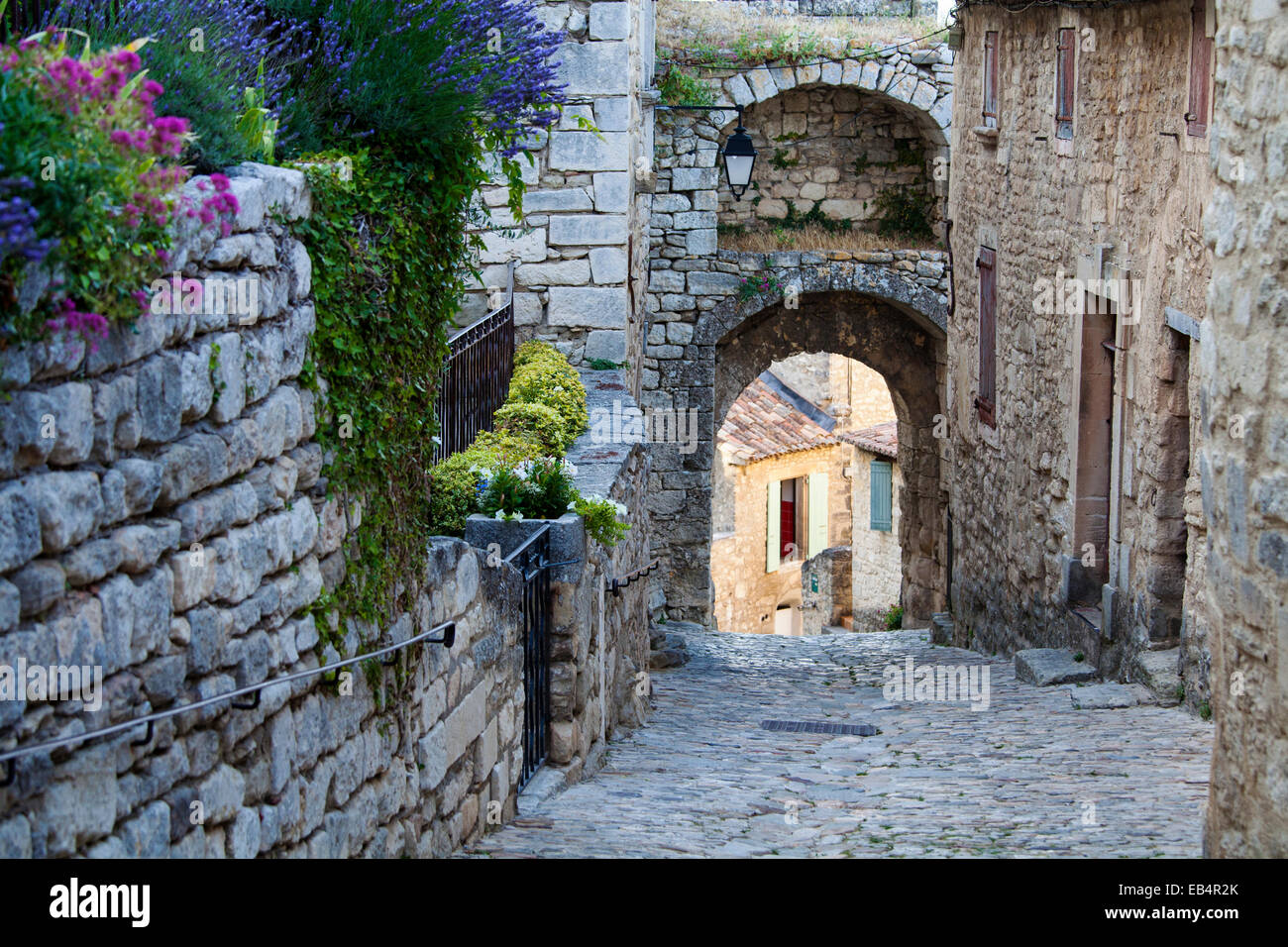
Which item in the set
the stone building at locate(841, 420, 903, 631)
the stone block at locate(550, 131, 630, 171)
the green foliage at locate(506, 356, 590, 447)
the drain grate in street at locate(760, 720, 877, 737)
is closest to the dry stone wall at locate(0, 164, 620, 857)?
the green foliage at locate(506, 356, 590, 447)

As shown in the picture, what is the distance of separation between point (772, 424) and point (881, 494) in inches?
139

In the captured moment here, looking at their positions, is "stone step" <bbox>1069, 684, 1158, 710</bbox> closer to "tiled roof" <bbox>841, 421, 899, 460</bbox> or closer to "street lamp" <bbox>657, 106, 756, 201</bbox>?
"street lamp" <bbox>657, 106, 756, 201</bbox>

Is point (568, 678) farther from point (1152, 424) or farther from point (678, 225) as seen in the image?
point (678, 225)

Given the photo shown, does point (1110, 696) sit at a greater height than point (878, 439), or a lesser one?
lesser

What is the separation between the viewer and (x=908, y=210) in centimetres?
1603

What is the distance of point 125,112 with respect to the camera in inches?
102

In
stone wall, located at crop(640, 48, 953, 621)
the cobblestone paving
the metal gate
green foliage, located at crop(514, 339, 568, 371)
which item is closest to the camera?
the cobblestone paving

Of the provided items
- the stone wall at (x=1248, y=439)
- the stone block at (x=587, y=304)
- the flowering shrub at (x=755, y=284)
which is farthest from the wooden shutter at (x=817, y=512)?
the stone wall at (x=1248, y=439)

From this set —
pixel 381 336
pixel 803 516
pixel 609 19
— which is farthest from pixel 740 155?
pixel 803 516

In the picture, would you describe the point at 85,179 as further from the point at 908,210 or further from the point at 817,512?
the point at 817,512

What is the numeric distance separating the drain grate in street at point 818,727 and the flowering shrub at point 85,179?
624cm

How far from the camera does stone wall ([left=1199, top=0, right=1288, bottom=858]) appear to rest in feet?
11.0

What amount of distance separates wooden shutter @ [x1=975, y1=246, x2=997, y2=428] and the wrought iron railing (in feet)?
12.5
